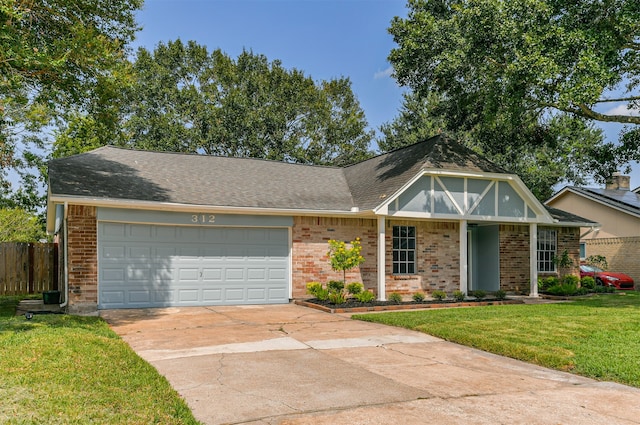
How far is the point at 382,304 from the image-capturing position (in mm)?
14344

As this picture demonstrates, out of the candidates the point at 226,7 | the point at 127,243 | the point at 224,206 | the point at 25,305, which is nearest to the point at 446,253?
the point at 224,206

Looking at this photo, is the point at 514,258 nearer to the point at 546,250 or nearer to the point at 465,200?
the point at 546,250

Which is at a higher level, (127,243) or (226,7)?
(226,7)

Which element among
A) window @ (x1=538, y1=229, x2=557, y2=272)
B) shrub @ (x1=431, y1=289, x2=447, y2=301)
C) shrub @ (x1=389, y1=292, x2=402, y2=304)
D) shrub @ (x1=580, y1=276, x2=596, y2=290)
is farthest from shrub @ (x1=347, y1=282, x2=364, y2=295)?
shrub @ (x1=580, y1=276, x2=596, y2=290)

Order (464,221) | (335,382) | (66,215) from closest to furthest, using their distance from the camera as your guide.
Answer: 1. (335,382)
2. (66,215)
3. (464,221)

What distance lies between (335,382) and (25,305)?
12.2m

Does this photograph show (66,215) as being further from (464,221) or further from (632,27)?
(632,27)

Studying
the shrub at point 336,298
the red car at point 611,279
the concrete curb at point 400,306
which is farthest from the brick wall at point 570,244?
the shrub at point 336,298

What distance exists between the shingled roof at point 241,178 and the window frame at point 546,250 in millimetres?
4405

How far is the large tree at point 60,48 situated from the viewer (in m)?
9.41

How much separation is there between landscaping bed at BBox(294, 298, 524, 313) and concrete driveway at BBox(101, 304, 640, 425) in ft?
10.5

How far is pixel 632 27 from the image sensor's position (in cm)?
1408

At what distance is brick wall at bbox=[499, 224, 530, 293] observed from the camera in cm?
1841

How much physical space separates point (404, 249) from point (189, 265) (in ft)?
22.9
